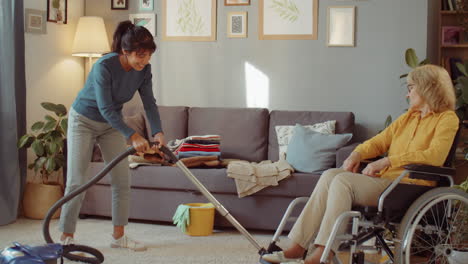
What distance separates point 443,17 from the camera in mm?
Answer: 6246

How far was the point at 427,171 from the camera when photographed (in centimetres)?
266

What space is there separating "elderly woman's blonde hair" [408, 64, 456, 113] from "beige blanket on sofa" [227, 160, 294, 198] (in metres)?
1.26

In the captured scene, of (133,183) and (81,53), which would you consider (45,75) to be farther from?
(133,183)

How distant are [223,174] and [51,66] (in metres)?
1.82

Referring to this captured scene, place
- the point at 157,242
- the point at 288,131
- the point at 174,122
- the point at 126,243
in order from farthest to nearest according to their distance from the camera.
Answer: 1. the point at 174,122
2. the point at 288,131
3. the point at 157,242
4. the point at 126,243

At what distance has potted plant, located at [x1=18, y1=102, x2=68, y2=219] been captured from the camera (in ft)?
14.4

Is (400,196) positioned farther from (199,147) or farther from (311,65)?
(311,65)

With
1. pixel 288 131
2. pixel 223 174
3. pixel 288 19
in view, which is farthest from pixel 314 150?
pixel 288 19

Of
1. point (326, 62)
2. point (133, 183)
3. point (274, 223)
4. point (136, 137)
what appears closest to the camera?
point (136, 137)

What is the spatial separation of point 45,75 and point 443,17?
3809 mm

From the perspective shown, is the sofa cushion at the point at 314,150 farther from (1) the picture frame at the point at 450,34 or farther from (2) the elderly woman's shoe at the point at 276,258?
(1) the picture frame at the point at 450,34

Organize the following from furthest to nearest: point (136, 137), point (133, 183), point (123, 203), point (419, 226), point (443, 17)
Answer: point (443, 17) < point (133, 183) < point (123, 203) < point (136, 137) < point (419, 226)

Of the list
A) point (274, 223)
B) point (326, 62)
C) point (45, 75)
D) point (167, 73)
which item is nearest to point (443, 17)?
point (326, 62)

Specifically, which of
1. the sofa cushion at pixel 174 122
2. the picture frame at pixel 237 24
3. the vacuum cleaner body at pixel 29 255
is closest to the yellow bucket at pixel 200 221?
the sofa cushion at pixel 174 122
